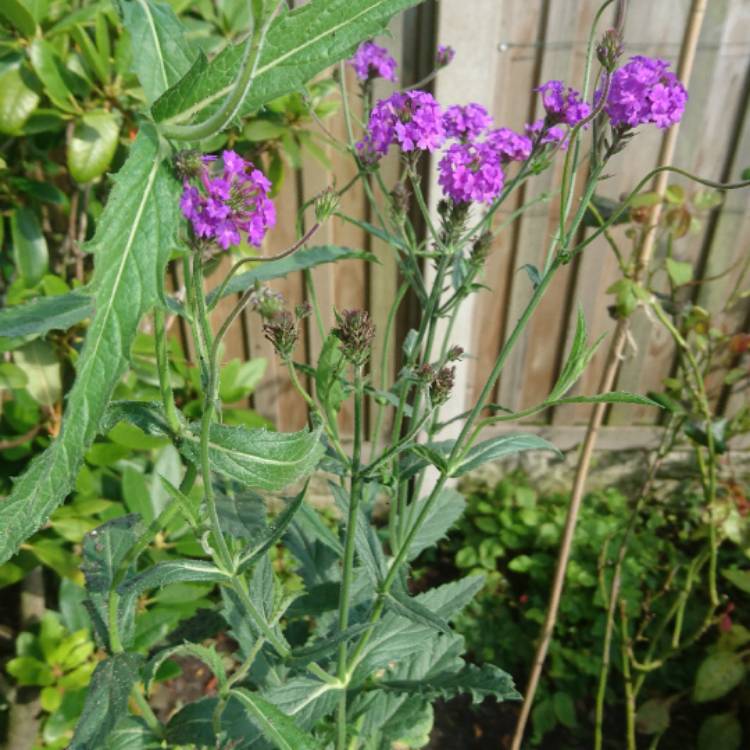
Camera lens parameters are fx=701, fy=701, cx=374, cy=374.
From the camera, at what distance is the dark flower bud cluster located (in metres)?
0.85

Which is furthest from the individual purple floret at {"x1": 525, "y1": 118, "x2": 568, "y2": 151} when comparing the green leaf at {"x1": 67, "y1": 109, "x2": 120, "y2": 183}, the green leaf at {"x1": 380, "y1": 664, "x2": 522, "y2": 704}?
the green leaf at {"x1": 67, "y1": 109, "x2": 120, "y2": 183}

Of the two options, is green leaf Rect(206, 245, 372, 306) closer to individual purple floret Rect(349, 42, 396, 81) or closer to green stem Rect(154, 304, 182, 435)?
green stem Rect(154, 304, 182, 435)

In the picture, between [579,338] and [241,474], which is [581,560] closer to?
[579,338]

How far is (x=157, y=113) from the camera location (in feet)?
1.84

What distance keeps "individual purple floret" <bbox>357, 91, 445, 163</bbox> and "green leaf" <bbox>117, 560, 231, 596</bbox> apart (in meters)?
0.63

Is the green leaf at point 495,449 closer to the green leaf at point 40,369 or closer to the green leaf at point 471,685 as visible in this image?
the green leaf at point 471,685

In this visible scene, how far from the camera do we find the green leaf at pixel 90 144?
1637 millimetres

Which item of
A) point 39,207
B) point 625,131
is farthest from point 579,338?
point 39,207

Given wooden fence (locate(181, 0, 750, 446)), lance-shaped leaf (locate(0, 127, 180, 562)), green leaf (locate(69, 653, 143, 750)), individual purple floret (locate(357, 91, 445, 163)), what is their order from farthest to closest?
wooden fence (locate(181, 0, 750, 446)) → individual purple floret (locate(357, 91, 445, 163)) → green leaf (locate(69, 653, 143, 750)) → lance-shaped leaf (locate(0, 127, 180, 562))

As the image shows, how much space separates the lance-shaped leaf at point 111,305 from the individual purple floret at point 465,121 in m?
0.64

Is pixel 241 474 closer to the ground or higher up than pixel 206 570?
higher up

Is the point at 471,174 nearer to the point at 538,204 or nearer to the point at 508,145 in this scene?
the point at 508,145

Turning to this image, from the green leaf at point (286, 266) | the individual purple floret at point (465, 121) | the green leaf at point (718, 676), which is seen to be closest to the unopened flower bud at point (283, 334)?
the green leaf at point (286, 266)

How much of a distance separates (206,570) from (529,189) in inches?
77.1
